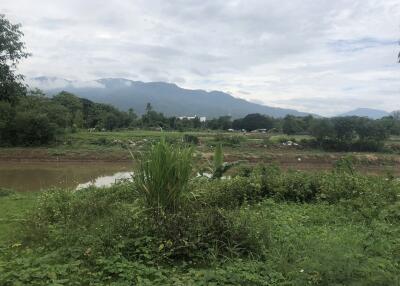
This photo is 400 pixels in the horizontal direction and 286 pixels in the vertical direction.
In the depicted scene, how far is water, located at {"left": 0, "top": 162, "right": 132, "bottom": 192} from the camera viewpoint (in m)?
17.6

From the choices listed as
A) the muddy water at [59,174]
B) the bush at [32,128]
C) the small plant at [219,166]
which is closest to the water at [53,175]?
the muddy water at [59,174]

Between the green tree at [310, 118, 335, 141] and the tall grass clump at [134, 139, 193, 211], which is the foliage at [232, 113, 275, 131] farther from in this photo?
the tall grass clump at [134, 139, 193, 211]

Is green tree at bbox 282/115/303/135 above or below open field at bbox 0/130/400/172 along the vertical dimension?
above

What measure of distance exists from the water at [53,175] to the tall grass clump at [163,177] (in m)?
9.90

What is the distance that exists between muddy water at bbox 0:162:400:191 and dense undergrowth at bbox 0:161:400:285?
889 cm

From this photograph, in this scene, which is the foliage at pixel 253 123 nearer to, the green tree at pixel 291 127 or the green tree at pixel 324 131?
the green tree at pixel 291 127

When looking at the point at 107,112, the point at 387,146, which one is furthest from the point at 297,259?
the point at 107,112

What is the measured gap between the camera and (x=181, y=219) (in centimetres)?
484

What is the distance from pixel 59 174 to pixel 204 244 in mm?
19642

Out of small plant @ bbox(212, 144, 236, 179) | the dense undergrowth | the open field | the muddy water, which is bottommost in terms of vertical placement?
the muddy water

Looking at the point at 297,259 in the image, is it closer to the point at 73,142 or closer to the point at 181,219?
the point at 181,219

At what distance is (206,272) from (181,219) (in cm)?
112

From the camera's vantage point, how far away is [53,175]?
2214 cm

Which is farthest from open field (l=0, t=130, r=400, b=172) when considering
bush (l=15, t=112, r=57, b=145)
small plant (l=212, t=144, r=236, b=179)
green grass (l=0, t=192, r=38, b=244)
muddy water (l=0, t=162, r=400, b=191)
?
green grass (l=0, t=192, r=38, b=244)
